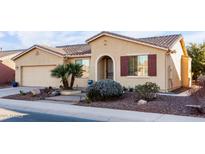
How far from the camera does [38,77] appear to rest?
2281 centimetres

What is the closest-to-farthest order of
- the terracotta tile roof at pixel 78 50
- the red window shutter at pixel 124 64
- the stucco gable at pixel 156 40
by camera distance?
the stucco gable at pixel 156 40 < the red window shutter at pixel 124 64 < the terracotta tile roof at pixel 78 50

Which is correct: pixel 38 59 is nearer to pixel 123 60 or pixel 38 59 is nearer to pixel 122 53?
pixel 122 53

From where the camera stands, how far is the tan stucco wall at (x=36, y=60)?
21.3 meters

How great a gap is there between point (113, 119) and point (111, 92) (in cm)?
401

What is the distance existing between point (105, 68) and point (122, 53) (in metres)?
2.73

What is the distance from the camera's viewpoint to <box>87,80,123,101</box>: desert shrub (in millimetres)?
12703

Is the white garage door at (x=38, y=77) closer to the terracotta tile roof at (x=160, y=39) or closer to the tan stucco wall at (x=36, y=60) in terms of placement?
the tan stucco wall at (x=36, y=60)

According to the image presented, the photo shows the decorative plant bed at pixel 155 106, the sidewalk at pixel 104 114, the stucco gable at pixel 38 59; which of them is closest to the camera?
the sidewalk at pixel 104 114

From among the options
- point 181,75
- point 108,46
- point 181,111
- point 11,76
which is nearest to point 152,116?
point 181,111

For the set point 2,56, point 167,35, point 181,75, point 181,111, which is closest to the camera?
point 181,111

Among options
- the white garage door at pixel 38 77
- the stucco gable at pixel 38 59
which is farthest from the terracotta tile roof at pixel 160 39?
the white garage door at pixel 38 77

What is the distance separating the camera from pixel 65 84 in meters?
16.9

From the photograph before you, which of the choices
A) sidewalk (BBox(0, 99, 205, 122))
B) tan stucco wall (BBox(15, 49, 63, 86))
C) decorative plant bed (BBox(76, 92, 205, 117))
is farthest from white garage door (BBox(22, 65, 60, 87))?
decorative plant bed (BBox(76, 92, 205, 117))

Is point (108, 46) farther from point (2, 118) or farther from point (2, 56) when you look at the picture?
point (2, 56)
